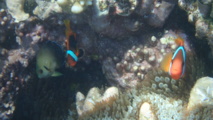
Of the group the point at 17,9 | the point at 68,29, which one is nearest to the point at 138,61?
the point at 68,29

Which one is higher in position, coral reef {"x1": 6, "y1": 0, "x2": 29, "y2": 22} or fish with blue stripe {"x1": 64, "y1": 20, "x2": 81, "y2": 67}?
coral reef {"x1": 6, "y1": 0, "x2": 29, "y2": 22}

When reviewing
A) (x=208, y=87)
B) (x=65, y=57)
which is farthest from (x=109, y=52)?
(x=208, y=87)

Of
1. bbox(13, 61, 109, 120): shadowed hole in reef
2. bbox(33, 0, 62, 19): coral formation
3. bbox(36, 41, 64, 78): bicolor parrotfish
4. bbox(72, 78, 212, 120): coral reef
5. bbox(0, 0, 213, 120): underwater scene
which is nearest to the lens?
bbox(72, 78, 212, 120): coral reef

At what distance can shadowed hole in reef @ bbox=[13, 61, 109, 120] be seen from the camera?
4.10m

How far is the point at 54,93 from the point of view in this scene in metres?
4.40

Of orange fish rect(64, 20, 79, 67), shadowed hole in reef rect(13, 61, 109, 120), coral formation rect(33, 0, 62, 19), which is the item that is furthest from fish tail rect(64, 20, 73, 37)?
shadowed hole in reef rect(13, 61, 109, 120)

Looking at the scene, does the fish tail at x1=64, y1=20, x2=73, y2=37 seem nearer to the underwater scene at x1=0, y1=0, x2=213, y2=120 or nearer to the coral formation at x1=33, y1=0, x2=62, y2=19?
the underwater scene at x1=0, y1=0, x2=213, y2=120

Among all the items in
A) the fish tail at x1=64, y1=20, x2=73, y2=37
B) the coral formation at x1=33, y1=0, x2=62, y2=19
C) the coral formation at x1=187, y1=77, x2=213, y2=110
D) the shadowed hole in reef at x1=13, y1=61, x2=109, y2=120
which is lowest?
the coral formation at x1=187, y1=77, x2=213, y2=110

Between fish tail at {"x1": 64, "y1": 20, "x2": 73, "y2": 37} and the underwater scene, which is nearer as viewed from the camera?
the underwater scene

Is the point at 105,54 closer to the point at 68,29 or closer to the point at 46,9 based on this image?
the point at 68,29

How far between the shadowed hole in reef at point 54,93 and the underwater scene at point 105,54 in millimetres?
22

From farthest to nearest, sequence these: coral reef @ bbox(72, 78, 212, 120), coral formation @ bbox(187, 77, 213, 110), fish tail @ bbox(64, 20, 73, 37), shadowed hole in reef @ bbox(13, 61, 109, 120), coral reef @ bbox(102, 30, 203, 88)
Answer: shadowed hole in reef @ bbox(13, 61, 109, 120) → coral reef @ bbox(102, 30, 203, 88) → fish tail @ bbox(64, 20, 73, 37) → coral reef @ bbox(72, 78, 212, 120) → coral formation @ bbox(187, 77, 213, 110)

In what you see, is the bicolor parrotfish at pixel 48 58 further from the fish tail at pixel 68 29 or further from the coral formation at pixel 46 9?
the coral formation at pixel 46 9

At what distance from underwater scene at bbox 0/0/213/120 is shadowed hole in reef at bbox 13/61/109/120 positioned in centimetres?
2
